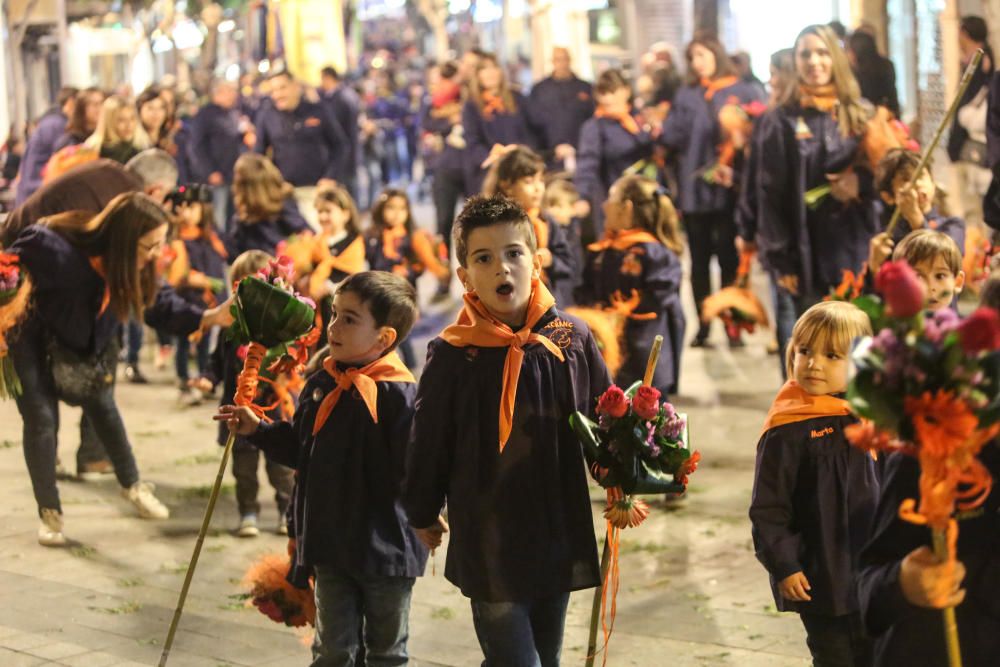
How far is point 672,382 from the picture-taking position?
30.3 feet

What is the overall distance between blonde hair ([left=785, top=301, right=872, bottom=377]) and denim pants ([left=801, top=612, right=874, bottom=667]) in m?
0.82

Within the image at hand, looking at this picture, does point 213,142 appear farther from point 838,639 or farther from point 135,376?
point 838,639

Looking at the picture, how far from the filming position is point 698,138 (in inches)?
543

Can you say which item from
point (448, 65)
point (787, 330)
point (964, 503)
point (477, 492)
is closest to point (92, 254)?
point (477, 492)

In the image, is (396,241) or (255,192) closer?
(255,192)

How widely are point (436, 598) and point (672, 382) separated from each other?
7.77 feet

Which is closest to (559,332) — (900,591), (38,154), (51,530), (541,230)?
(900,591)

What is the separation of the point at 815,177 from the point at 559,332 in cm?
523

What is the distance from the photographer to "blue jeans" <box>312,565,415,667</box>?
5512 mm

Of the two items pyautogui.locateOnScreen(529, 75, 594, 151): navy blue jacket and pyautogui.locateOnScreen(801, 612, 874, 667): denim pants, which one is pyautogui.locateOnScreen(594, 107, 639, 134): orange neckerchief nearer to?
pyautogui.locateOnScreen(529, 75, 594, 151): navy blue jacket

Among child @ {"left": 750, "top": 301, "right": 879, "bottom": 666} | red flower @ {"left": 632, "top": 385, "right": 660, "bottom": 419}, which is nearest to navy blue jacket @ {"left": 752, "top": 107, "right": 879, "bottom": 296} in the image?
child @ {"left": 750, "top": 301, "right": 879, "bottom": 666}

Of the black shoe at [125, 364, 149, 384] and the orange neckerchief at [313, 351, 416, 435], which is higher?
the orange neckerchief at [313, 351, 416, 435]

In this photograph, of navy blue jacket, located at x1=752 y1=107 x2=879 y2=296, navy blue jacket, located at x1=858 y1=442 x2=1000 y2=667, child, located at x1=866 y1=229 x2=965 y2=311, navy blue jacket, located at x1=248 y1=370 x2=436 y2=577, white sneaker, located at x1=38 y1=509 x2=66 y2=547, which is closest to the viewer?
navy blue jacket, located at x1=858 y1=442 x2=1000 y2=667

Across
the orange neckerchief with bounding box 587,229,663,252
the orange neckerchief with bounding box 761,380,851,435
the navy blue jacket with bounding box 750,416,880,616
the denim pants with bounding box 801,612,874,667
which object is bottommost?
the denim pants with bounding box 801,612,874,667
